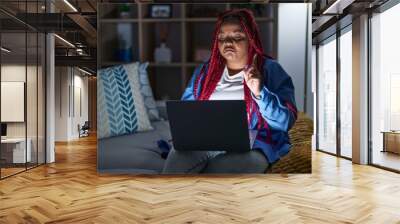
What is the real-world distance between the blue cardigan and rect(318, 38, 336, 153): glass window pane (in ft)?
12.6

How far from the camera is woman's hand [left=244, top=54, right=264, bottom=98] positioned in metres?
6.32

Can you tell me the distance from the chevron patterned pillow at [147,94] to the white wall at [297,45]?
6.59 ft

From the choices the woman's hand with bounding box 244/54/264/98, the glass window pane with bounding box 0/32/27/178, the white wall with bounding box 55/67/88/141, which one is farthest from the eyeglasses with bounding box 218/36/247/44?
the white wall with bounding box 55/67/88/141

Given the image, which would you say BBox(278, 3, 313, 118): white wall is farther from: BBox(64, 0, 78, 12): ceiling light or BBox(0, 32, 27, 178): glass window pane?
BBox(0, 32, 27, 178): glass window pane

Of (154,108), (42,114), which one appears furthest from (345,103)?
(42,114)

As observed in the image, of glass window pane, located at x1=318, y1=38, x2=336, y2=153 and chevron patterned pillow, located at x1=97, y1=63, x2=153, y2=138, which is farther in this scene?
glass window pane, located at x1=318, y1=38, x2=336, y2=153

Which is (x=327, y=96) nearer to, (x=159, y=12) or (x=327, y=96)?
(x=327, y=96)

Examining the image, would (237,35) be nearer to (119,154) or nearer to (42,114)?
(119,154)

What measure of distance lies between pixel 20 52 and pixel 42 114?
1568 mm

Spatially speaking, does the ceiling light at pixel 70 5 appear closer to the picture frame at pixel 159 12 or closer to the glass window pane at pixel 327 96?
the picture frame at pixel 159 12

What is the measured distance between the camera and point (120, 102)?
6.54m

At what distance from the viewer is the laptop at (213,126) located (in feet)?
20.4

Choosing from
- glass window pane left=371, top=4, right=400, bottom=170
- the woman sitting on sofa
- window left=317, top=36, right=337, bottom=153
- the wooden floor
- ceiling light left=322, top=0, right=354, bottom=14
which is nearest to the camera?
the wooden floor

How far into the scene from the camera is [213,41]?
6.44 meters
